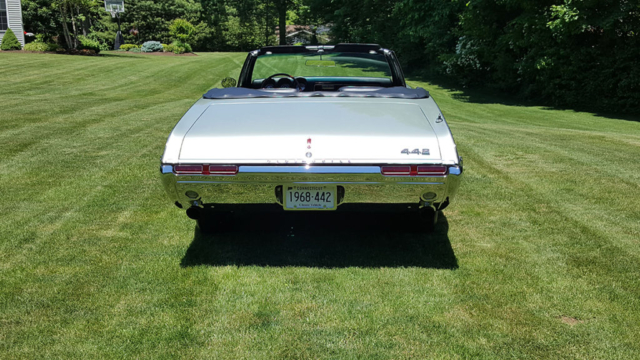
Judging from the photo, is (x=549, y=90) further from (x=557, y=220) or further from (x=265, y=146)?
(x=265, y=146)

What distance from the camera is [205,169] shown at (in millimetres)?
4109

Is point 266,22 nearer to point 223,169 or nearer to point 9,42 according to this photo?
point 9,42

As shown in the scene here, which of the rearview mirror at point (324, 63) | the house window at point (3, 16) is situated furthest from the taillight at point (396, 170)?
the house window at point (3, 16)

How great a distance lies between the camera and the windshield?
6.46 metres

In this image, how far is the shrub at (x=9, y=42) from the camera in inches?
1260

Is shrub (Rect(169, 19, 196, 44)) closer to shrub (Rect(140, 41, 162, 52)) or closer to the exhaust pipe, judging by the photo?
shrub (Rect(140, 41, 162, 52))

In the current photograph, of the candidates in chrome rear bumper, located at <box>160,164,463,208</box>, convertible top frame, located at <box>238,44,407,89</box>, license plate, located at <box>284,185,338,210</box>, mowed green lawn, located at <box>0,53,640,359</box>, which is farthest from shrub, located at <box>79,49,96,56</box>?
license plate, located at <box>284,185,338,210</box>

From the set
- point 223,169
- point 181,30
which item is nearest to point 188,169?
point 223,169

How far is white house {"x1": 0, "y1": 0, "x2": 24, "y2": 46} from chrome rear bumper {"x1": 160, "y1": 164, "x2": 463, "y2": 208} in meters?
34.4

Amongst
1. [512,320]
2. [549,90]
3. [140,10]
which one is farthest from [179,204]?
[140,10]

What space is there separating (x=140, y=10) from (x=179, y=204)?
170 ft

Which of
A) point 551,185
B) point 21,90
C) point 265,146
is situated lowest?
point 21,90

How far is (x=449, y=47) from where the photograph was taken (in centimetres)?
2805

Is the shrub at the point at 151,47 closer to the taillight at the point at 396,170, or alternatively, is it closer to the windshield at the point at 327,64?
the windshield at the point at 327,64
